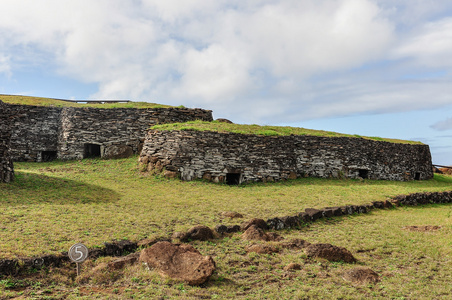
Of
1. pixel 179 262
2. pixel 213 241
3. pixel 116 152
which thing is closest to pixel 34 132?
pixel 116 152

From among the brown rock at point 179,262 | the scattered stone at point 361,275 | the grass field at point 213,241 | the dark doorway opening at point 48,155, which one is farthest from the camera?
the dark doorway opening at point 48,155

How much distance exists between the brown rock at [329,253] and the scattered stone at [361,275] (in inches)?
36.5

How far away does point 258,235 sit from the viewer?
1045 centimetres

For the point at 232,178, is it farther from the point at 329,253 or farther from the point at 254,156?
the point at 329,253

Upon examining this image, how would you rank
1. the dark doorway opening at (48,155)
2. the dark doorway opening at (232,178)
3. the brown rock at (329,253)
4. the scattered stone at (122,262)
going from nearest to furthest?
1. the scattered stone at (122,262)
2. the brown rock at (329,253)
3. the dark doorway opening at (232,178)
4. the dark doorway opening at (48,155)

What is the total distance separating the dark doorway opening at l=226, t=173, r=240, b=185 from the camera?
67.9ft

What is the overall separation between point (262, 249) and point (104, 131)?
18.7 meters

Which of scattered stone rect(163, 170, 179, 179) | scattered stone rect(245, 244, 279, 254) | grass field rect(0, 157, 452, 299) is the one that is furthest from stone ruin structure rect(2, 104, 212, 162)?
scattered stone rect(245, 244, 279, 254)

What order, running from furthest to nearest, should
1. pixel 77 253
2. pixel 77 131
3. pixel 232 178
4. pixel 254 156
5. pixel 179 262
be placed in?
pixel 77 131
pixel 232 178
pixel 254 156
pixel 179 262
pixel 77 253

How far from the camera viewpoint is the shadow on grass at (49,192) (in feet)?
41.3

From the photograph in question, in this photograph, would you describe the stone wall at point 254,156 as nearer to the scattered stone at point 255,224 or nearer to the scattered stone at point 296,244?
the scattered stone at point 255,224

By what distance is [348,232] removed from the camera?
12.1 metres

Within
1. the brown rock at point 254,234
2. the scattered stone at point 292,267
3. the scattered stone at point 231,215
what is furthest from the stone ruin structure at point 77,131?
the scattered stone at point 292,267

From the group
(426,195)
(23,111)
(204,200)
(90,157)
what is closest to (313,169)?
(426,195)
